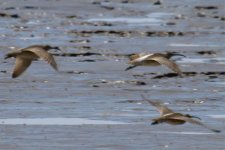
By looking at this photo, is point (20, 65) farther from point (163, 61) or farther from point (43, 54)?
point (163, 61)

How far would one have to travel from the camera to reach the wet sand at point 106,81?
47.2ft

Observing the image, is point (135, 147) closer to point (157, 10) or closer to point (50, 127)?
point (50, 127)

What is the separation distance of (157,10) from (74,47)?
10.7 meters

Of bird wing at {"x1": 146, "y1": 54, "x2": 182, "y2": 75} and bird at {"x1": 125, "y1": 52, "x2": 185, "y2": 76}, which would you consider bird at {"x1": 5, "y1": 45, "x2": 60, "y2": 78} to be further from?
bird wing at {"x1": 146, "y1": 54, "x2": 182, "y2": 75}

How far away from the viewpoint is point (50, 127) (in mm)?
14906

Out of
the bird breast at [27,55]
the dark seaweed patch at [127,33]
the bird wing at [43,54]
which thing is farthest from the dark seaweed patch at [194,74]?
the bird wing at [43,54]

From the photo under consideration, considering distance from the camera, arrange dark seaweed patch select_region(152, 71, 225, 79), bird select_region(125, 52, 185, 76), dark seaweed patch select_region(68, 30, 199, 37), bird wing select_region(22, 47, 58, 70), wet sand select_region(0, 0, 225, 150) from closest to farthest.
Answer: bird wing select_region(22, 47, 58, 70), bird select_region(125, 52, 185, 76), wet sand select_region(0, 0, 225, 150), dark seaweed patch select_region(152, 71, 225, 79), dark seaweed patch select_region(68, 30, 199, 37)

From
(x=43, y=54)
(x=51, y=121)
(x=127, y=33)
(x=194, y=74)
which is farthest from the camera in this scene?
(x=127, y=33)

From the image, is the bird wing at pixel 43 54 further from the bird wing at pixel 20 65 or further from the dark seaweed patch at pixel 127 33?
the dark seaweed patch at pixel 127 33

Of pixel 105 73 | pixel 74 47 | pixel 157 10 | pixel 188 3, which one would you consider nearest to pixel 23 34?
pixel 74 47

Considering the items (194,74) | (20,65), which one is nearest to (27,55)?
(20,65)

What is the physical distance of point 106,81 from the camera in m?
19.5

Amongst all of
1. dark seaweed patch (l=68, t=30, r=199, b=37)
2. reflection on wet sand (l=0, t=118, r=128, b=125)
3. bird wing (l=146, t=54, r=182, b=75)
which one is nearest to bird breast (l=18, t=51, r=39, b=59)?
bird wing (l=146, t=54, r=182, b=75)

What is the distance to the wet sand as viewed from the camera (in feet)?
47.2
